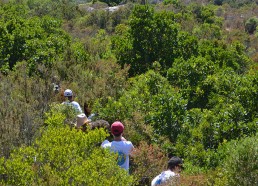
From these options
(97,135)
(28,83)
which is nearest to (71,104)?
(28,83)

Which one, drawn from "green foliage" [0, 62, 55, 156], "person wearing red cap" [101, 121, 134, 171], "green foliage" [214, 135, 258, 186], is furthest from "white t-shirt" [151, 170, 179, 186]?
"green foliage" [0, 62, 55, 156]

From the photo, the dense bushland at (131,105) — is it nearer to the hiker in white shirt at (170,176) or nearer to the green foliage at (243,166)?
the green foliage at (243,166)

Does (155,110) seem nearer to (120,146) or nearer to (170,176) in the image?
(120,146)

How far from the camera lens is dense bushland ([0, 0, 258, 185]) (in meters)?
5.39

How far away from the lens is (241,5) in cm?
6069

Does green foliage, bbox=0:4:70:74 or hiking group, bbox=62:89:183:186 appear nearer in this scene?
hiking group, bbox=62:89:183:186

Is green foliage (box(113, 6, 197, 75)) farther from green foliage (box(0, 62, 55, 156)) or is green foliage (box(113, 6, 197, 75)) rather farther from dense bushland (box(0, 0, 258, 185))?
green foliage (box(0, 62, 55, 156))

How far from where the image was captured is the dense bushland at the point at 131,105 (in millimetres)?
5387

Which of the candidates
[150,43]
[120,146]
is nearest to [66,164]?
[120,146]

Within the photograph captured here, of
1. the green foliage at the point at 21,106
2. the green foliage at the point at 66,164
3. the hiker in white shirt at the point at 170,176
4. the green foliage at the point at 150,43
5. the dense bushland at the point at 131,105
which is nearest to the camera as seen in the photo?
the green foliage at the point at 66,164

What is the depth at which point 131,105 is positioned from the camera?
9773 mm

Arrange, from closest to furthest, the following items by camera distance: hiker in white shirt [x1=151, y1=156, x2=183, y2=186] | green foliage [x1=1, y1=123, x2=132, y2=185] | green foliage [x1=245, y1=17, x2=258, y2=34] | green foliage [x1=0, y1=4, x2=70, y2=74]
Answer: green foliage [x1=1, y1=123, x2=132, y2=185]
hiker in white shirt [x1=151, y1=156, x2=183, y2=186]
green foliage [x1=0, y1=4, x2=70, y2=74]
green foliage [x1=245, y1=17, x2=258, y2=34]

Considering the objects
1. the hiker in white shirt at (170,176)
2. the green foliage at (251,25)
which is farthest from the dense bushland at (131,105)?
the green foliage at (251,25)

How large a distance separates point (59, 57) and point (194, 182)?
927cm
